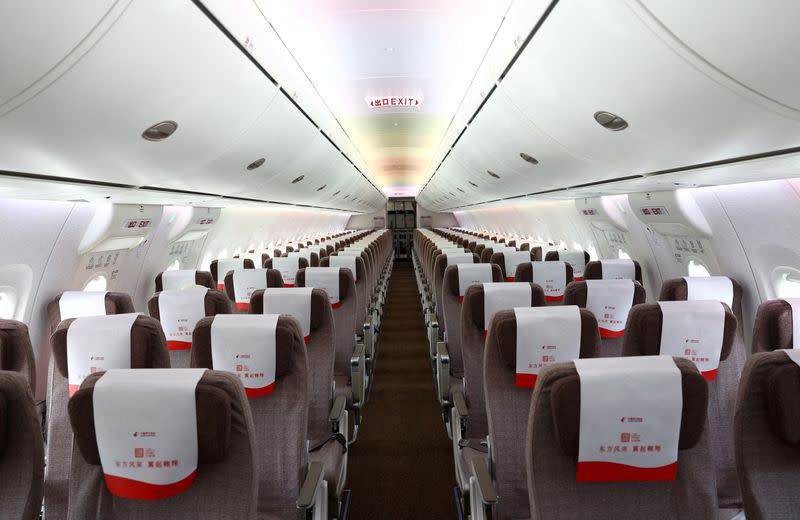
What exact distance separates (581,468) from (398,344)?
627 centimetres

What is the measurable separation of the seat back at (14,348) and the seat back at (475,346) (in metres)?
2.30

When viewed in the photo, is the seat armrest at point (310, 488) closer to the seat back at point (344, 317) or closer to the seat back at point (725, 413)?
the seat back at point (725, 413)

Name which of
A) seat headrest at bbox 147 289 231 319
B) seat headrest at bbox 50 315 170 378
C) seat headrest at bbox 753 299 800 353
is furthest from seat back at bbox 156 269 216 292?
seat headrest at bbox 753 299 800 353

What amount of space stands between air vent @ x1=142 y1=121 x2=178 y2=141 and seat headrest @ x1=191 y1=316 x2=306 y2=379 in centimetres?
112

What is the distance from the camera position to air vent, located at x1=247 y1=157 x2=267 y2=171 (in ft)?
15.1

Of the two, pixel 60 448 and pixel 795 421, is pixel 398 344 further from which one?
pixel 795 421

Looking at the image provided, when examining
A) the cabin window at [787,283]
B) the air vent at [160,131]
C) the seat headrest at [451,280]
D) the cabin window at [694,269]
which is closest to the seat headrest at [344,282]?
the seat headrest at [451,280]

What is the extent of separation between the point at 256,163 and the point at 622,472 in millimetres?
4077

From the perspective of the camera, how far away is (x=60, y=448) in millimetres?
2725

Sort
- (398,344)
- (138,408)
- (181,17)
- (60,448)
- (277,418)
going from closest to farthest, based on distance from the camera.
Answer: (138,408), (181,17), (277,418), (60,448), (398,344)

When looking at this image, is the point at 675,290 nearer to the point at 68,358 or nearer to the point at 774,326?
the point at 774,326

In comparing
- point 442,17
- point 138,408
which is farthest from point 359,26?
point 138,408

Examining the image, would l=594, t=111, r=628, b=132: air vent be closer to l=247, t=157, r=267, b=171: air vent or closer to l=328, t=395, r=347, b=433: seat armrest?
l=328, t=395, r=347, b=433: seat armrest

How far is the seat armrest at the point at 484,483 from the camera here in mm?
1978
